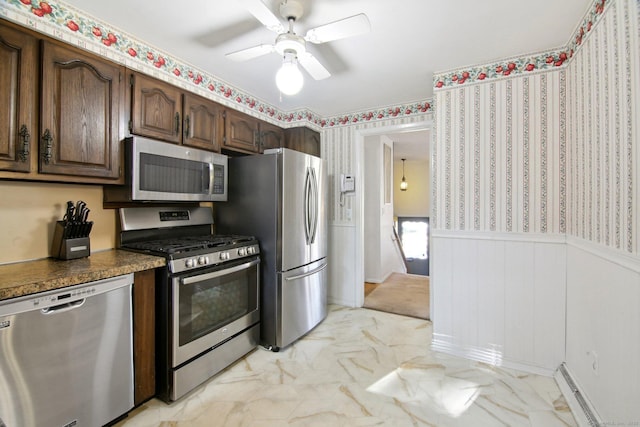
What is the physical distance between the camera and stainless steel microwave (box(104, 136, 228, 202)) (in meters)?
1.95

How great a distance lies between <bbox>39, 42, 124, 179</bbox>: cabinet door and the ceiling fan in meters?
0.87

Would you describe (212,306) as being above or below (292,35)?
below

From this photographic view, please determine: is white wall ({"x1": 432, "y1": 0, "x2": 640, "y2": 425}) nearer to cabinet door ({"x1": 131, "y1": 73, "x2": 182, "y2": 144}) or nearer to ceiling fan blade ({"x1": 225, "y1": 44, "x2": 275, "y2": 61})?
ceiling fan blade ({"x1": 225, "y1": 44, "x2": 275, "y2": 61})

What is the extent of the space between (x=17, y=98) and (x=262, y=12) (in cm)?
134

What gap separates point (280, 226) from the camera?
2.46 meters

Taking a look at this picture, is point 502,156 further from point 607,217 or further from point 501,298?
point 501,298

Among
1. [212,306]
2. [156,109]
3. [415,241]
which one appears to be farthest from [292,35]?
[415,241]

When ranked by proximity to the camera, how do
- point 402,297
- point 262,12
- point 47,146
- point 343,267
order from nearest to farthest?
point 262,12
point 47,146
point 343,267
point 402,297

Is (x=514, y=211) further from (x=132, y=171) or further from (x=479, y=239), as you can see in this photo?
(x=132, y=171)

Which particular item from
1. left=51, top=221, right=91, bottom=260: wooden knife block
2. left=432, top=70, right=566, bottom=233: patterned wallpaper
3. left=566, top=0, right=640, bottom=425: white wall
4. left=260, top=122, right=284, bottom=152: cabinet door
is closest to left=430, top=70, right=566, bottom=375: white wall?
left=432, top=70, right=566, bottom=233: patterned wallpaper

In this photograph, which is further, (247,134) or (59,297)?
(247,134)

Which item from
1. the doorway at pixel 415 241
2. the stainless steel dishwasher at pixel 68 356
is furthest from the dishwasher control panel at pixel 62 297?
the doorway at pixel 415 241


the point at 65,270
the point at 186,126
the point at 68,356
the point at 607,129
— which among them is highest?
the point at 186,126

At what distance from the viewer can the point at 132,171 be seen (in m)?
1.94
